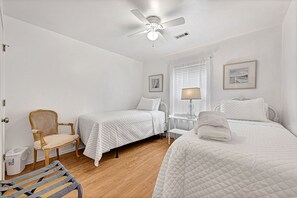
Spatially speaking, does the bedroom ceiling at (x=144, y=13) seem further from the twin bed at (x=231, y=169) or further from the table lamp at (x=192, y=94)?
the twin bed at (x=231, y=169)

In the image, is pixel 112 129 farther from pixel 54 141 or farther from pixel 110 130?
pixel 54 141

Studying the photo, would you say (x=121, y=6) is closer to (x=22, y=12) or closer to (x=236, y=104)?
(x=22, y=12)

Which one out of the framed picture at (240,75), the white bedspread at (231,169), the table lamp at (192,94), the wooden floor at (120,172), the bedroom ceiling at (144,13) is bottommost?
the wooden floor at (120,172)

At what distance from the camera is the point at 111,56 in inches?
135

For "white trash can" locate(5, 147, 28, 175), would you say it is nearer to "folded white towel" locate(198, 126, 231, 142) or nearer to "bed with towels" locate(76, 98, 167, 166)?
"bed with towels" locate(76, 98, 167, 166)

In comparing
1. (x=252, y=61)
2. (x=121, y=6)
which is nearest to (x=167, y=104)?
(x=252, y=61)

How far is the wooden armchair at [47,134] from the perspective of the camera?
1.80 meters

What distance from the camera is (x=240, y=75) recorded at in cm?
244

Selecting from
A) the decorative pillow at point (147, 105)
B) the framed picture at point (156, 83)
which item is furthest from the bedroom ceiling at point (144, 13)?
the decorative pillow at point (147, 105)

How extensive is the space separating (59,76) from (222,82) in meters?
3.51

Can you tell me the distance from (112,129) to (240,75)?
9.12 feet

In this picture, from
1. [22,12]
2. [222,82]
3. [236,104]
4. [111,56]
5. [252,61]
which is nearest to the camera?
[22,12]

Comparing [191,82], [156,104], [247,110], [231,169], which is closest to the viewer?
[231,169]

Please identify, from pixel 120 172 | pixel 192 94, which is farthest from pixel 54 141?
pixel 192 94
